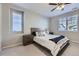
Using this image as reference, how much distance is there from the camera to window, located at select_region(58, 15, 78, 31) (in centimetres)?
208

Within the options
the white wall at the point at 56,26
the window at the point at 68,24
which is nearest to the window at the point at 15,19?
the white wall at the point at 56,26

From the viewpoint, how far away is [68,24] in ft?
6.82

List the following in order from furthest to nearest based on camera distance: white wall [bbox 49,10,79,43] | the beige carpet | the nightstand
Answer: the nightstand
white wall [bbox 49,10,79,43]
the beige carpet

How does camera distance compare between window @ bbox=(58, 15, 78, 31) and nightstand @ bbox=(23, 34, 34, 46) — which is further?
nightstand @ bbox=(23, 34, 34, 46)

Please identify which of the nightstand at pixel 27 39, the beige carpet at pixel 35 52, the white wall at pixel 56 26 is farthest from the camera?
the nightstand at pixel 27 39

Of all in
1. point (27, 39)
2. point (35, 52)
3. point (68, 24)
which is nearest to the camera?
point (68, 24)

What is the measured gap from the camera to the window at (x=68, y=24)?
2.08 m

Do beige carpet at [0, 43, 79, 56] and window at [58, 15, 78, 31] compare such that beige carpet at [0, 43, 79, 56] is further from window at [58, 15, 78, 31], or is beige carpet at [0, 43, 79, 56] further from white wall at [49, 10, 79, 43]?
window at [58, 15, 78, 31]

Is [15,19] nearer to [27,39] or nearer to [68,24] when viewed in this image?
[27,39]

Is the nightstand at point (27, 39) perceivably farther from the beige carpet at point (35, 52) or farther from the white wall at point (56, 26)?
the white wall at point (56, 26)

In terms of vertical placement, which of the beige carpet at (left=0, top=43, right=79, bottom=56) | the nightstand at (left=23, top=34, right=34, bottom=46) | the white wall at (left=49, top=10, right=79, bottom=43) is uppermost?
the white wall at (left=49, top=10, right=79, bottom=43)

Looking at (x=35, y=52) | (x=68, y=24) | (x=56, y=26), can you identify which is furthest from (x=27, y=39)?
(x=68, y=24)

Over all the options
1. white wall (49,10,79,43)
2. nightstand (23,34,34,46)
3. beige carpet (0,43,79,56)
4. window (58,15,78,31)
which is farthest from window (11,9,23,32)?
window (58,15,78,31)

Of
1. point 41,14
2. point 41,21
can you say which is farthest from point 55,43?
point 41,14
